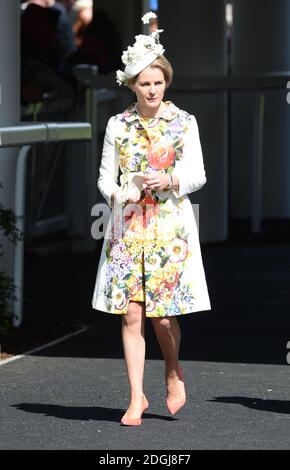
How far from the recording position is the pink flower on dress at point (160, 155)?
6668mm

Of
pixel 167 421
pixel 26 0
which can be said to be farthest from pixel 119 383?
pixel 26 0

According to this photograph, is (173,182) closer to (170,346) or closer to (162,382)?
(170,346)

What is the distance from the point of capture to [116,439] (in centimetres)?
646

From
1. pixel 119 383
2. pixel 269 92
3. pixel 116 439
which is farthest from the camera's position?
pixel 269 92

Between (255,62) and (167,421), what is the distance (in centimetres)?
919

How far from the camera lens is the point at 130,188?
659 cm

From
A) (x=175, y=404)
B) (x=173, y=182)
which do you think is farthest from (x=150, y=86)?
(x=175, y=404)

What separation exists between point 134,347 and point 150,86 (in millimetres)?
Result: 1176

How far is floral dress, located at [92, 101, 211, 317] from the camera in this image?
665 centimetres

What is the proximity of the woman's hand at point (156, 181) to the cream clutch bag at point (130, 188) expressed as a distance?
0.20 ft

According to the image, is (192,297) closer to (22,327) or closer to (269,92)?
(22,327)

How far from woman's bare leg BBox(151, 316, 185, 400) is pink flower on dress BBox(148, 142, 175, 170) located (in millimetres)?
697

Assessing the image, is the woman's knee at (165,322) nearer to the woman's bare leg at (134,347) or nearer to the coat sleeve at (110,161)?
the woman's bare leg at (134,347)

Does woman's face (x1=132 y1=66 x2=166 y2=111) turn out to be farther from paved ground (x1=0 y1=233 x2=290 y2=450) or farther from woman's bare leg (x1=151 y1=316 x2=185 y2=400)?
paved ground (x1=0 y1=233 x2=290 y2=450)
